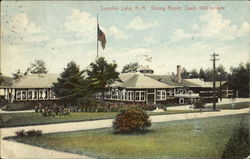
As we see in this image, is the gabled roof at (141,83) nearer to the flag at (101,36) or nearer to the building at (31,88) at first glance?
the flag at (101,36)

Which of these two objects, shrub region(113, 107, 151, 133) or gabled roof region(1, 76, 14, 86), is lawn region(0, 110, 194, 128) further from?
gabled roof region(1, 76, 14, 86)

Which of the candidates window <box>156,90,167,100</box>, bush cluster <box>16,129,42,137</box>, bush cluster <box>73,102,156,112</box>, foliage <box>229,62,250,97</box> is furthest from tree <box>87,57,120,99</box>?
foliage <box>229,62,250,97</box>

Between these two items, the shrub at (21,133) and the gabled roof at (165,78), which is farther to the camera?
the gabled roof at (165,78)

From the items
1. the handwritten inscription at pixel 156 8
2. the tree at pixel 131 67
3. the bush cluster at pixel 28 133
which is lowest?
the bush cluster at pixel 28 133

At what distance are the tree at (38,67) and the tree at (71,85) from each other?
556 mm

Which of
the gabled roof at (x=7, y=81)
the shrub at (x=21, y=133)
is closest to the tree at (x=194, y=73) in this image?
the shrub at (x=21, y=133)

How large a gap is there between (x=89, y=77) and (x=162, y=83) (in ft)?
8.11

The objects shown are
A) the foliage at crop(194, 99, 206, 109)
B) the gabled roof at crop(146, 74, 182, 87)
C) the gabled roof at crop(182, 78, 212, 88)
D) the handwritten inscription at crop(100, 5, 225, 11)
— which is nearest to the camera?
the handwritten inscription at crop(100, 5, 225, 11)

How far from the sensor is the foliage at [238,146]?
10180 mm

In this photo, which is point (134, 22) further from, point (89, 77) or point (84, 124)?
point (84, 124)

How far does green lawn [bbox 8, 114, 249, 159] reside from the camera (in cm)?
995

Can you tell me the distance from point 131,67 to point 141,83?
0.80m

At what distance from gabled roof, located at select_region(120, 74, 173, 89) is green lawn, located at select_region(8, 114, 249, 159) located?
1.35 meters

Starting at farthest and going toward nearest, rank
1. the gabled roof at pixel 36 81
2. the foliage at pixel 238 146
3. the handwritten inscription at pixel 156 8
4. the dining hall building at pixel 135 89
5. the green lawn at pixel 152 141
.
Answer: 1. the dining hall building at pixel 135 89
2. the gabled roof at pixel 36 81
3. the handwritten inscription at pixel 156 8
4. the foliage at pixel 238 146
5. the green lawn at pixel 152 141
